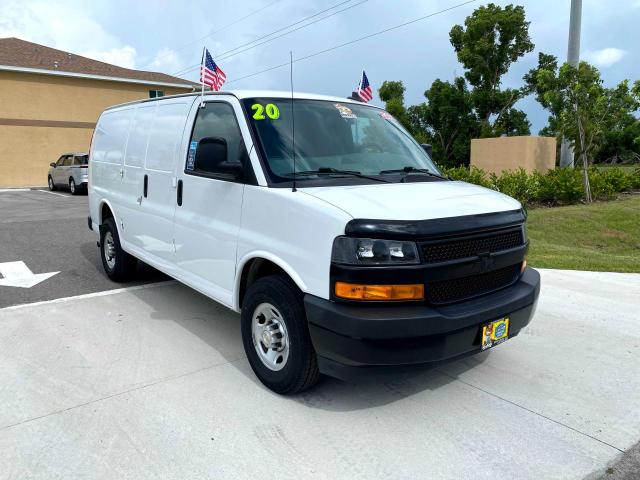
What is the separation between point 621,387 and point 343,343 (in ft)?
7.65

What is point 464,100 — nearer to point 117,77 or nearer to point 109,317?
point 117,77

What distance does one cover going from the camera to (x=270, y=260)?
359 centimetres

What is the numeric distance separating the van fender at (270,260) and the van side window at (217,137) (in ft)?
2.15

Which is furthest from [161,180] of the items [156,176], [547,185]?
[547,185]

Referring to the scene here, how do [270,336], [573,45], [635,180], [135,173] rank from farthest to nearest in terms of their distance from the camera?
[573,45] < [635,180] < [135,173] < [270,336]

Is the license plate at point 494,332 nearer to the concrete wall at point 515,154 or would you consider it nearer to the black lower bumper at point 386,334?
the black lower bumper at point 386,334

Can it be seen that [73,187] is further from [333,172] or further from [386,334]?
[386,334]

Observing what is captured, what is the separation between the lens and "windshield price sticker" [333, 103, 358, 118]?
452cm

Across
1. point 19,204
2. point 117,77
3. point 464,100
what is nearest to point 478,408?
point 19,204

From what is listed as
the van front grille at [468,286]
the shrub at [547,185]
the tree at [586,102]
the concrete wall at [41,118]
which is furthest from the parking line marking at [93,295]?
the concrete wall at [41,118]

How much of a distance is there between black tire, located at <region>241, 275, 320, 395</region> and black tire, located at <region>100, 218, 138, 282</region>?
3186 mm

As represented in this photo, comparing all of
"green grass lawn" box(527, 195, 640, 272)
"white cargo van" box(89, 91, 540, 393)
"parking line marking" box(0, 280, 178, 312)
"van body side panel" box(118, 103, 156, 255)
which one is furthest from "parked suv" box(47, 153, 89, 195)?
"white cargo van" box(89, 91, 540, 393)

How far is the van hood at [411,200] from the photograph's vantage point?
315cm

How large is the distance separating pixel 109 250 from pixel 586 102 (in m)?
13.0
